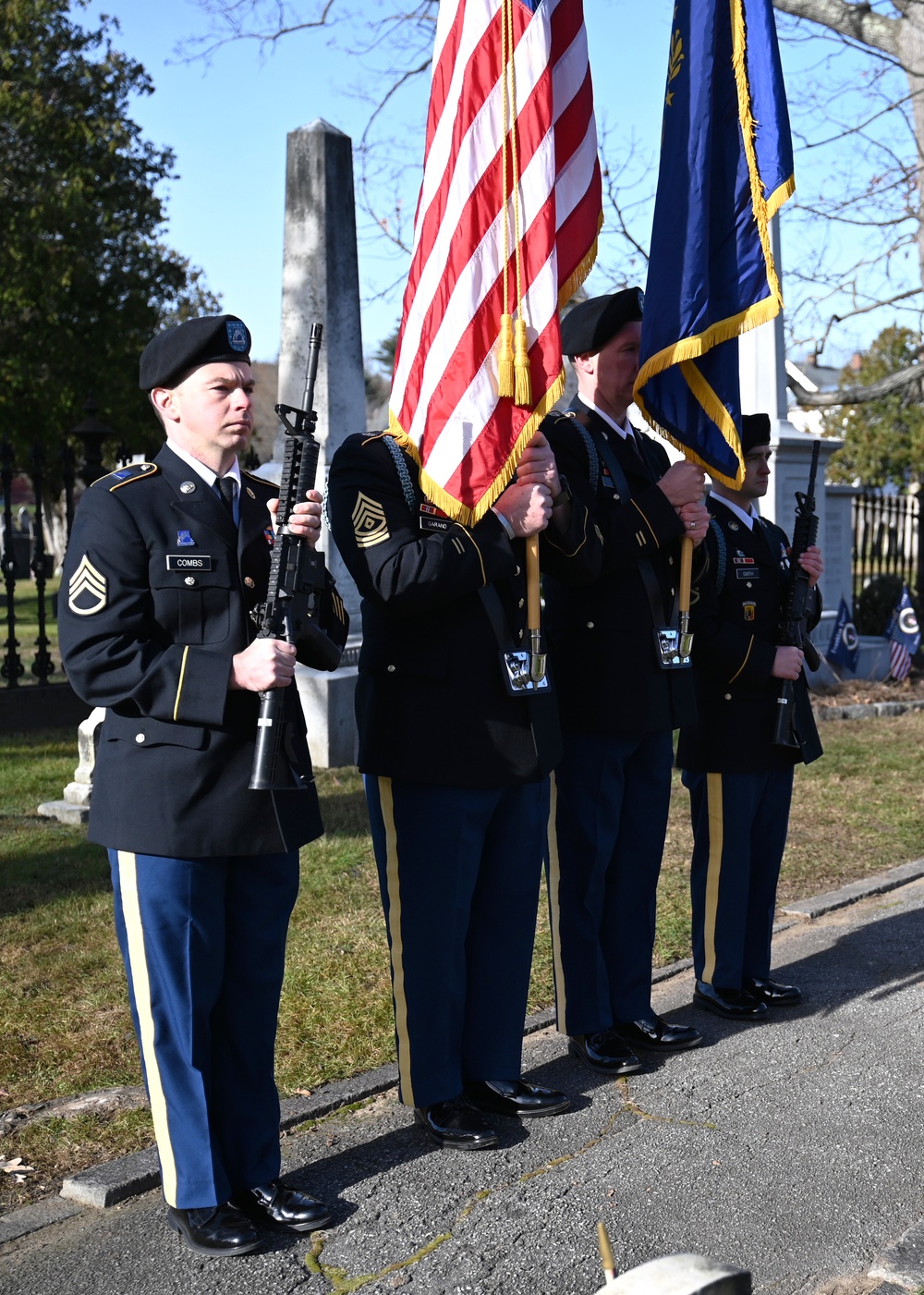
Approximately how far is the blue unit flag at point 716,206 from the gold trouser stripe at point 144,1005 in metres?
2.32

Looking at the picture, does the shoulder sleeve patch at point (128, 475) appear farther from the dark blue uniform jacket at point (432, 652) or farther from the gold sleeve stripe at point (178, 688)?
the dark blue uniform jacket at point (432, 652)

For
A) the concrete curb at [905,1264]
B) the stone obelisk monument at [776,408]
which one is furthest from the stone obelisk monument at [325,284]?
the concrete curb at [905,1264]

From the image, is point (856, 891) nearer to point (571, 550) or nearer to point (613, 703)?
point (613, 703)

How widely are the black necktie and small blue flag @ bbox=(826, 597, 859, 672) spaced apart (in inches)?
407

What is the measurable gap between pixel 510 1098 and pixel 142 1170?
39.9 inches

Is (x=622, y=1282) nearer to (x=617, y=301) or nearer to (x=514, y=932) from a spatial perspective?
(x=514, y=932)

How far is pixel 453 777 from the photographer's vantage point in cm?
364

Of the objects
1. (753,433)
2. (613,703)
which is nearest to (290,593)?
(613,703)

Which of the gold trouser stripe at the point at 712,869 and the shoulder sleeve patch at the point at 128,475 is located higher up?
the shoulder sleeve patch at the point at 128,475

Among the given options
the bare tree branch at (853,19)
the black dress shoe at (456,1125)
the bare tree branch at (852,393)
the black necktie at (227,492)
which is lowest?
the black dress shoe at (456,1125)

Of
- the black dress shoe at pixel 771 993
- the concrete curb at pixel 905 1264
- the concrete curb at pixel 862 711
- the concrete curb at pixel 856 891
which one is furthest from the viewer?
the concrete curb at pixel 862 711

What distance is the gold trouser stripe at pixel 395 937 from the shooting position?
3715mm

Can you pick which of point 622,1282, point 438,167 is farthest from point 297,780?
point 438,167

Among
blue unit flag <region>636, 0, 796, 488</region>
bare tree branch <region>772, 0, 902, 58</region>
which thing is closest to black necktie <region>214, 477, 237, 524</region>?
blue unit flag <region>636, 0, 796, 488</region>
